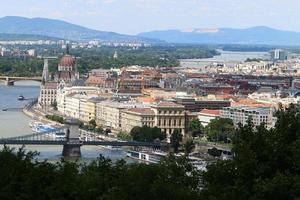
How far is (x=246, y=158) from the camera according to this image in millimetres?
6969

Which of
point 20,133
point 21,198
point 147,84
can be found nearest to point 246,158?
point 21,198

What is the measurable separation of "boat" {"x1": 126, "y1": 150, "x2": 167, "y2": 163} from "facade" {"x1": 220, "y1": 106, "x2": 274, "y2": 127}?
580 centimetres

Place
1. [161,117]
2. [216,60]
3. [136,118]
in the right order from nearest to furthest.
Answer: [161,117]
[136,118]
[216,60]

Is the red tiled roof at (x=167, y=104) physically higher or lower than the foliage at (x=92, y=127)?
higher

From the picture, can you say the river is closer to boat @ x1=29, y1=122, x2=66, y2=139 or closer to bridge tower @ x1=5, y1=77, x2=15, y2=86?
bridge tower @ x1=5, y1=77, x2=15, y2=86

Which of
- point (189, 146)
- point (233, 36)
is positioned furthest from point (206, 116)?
point (233, 36)

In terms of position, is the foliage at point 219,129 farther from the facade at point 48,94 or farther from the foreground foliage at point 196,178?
the foreground foliage at point 196,178

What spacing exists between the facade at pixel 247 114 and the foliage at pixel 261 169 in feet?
55.5

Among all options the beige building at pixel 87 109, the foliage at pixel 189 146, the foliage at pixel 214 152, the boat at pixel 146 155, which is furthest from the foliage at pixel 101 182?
the beige building at pixel 87 109

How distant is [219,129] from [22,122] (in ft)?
19.0

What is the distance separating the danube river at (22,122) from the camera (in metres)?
19.0

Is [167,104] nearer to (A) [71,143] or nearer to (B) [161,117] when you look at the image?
(B) [161,117]

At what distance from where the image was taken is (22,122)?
26.5 m

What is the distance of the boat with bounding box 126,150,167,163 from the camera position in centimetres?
1816
